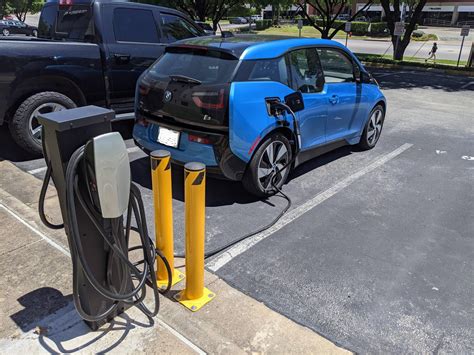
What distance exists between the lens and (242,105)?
3861mm

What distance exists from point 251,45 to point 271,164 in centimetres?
123

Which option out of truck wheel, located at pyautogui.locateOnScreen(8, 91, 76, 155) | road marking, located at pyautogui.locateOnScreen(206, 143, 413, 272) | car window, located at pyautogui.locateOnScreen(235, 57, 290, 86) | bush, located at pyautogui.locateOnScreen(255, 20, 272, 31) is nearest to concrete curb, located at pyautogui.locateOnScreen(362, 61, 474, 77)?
road marking, located at pyautogui.locateOnScreen(206, 143, 413, 272)

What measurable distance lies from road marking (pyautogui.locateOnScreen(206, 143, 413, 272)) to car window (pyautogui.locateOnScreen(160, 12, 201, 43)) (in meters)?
3.57

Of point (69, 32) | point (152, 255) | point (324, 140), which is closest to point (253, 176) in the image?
point (324, 140)

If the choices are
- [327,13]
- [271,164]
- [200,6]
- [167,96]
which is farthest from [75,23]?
[327,13]

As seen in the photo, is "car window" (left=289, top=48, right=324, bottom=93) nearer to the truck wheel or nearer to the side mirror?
the side mirror

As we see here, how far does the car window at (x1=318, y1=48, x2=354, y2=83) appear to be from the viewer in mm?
5054

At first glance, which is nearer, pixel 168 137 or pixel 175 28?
pixel 168 137

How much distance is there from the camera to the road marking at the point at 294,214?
3.37 metres

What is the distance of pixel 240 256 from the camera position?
3410 mm

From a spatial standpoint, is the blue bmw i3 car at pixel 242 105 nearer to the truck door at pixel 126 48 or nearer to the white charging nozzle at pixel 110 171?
the truck door at pixel 126 48

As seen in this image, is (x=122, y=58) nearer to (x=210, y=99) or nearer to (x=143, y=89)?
(x=143, y=89)

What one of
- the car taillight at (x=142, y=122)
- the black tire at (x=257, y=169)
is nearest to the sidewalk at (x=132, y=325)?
the black tire at (x=257, y=169)

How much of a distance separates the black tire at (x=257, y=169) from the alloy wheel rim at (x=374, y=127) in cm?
213
